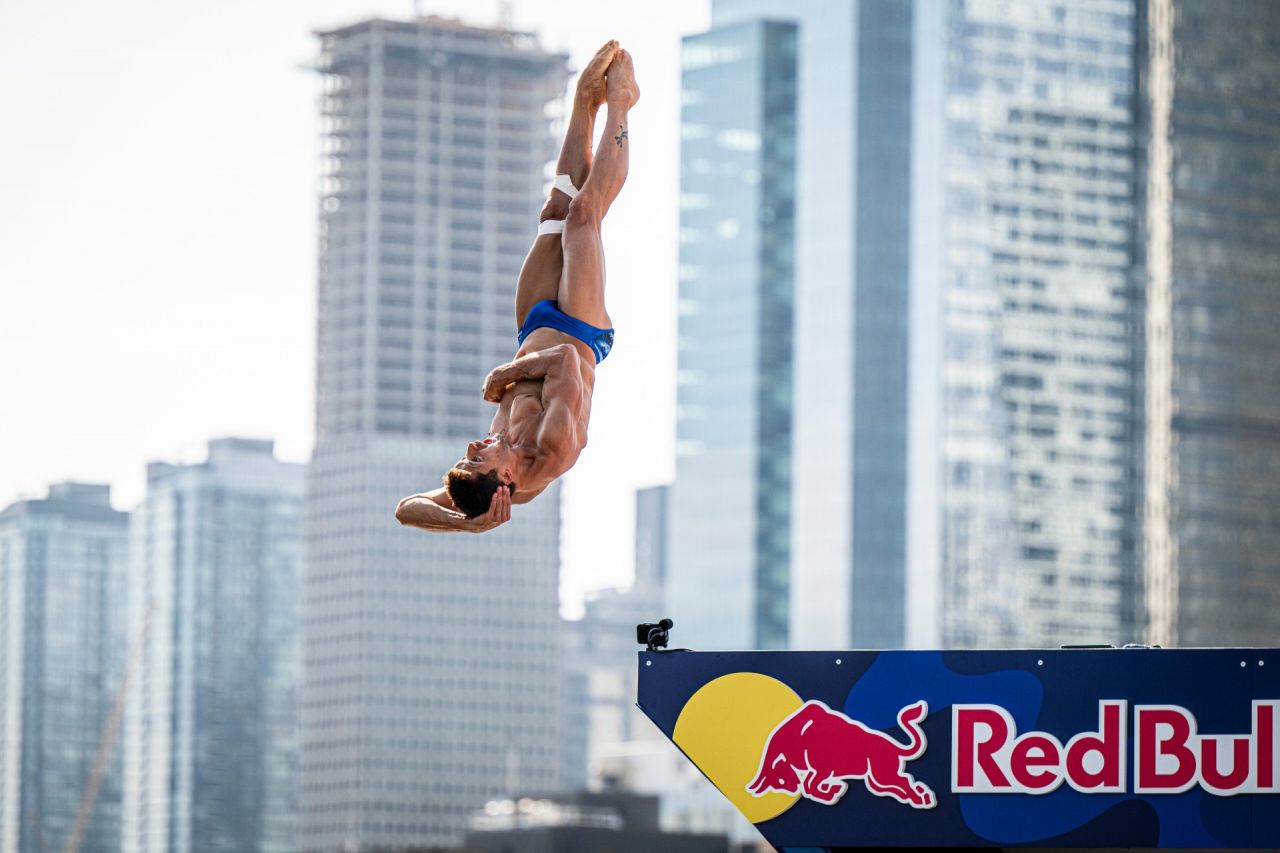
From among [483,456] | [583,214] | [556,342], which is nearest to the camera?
[483,456]

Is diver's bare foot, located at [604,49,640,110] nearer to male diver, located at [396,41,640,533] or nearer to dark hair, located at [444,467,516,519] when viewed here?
male diver, located at [396,41,640,533]

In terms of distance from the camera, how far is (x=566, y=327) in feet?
63.6

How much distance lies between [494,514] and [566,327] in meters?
1.82

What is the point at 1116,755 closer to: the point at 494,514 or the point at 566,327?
the point at 494,514

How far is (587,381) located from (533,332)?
644 mm

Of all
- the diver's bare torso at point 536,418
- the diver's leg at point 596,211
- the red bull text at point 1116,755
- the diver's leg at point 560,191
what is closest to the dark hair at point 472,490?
the diver's bare torso at point 536,418

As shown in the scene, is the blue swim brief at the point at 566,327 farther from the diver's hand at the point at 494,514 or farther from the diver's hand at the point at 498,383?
the diver's hand at the point at 494,514

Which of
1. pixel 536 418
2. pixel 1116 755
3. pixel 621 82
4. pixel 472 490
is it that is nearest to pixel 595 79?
pixel 621 82

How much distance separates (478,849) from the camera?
186500 mm

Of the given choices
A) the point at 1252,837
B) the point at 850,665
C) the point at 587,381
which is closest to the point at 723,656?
the point at 850,665

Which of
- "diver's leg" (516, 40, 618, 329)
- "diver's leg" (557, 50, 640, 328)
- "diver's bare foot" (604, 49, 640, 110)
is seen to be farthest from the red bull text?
"diver's bare foot" (604, 49, 640, 110)

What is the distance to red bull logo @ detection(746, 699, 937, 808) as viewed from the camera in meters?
19.5

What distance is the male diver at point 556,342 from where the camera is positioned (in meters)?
18.5

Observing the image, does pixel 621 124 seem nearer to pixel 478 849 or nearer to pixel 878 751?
pixel 878 751
